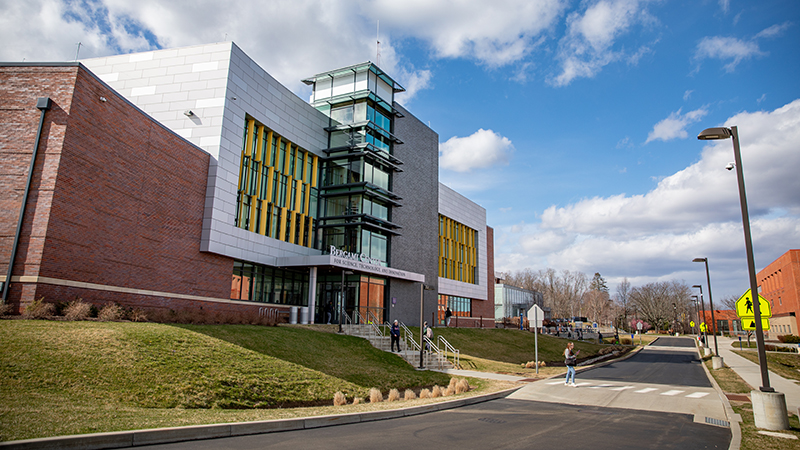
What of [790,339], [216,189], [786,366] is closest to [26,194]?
[216,189]

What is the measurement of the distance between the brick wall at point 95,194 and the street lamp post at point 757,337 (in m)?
21.5

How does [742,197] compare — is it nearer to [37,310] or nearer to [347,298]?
[37,310]

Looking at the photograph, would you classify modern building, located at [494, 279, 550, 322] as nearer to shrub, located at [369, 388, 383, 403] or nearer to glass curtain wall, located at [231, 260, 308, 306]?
glass curtain wall, located at [231, 260, 308, 306]

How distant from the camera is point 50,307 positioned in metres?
15.8

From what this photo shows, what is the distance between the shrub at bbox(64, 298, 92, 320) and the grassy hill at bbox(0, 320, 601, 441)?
1369mm

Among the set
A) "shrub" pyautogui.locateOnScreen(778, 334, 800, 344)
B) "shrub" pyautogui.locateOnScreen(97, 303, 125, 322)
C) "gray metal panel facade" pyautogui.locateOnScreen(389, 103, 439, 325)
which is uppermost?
"gray metal panel facade" pyautogui.locateOnScreen(389, 103, 439, 325)

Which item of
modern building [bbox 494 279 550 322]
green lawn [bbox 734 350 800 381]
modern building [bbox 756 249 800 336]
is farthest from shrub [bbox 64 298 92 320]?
modern building [bbox 756 249 800 336]

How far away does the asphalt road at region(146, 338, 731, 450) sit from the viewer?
8188 millimetres

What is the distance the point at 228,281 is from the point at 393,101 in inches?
833

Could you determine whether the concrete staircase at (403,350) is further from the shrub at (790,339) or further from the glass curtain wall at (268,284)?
the shrub at (790,339)

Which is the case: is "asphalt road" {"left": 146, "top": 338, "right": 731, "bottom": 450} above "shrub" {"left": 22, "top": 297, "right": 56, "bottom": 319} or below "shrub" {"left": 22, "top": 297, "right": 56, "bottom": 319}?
below

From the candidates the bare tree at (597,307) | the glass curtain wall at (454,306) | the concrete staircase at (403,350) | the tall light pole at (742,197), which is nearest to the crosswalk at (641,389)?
the tall light pole at (742,197)

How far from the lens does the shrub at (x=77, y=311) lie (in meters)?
15.8

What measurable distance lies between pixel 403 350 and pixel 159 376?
1481 cm
